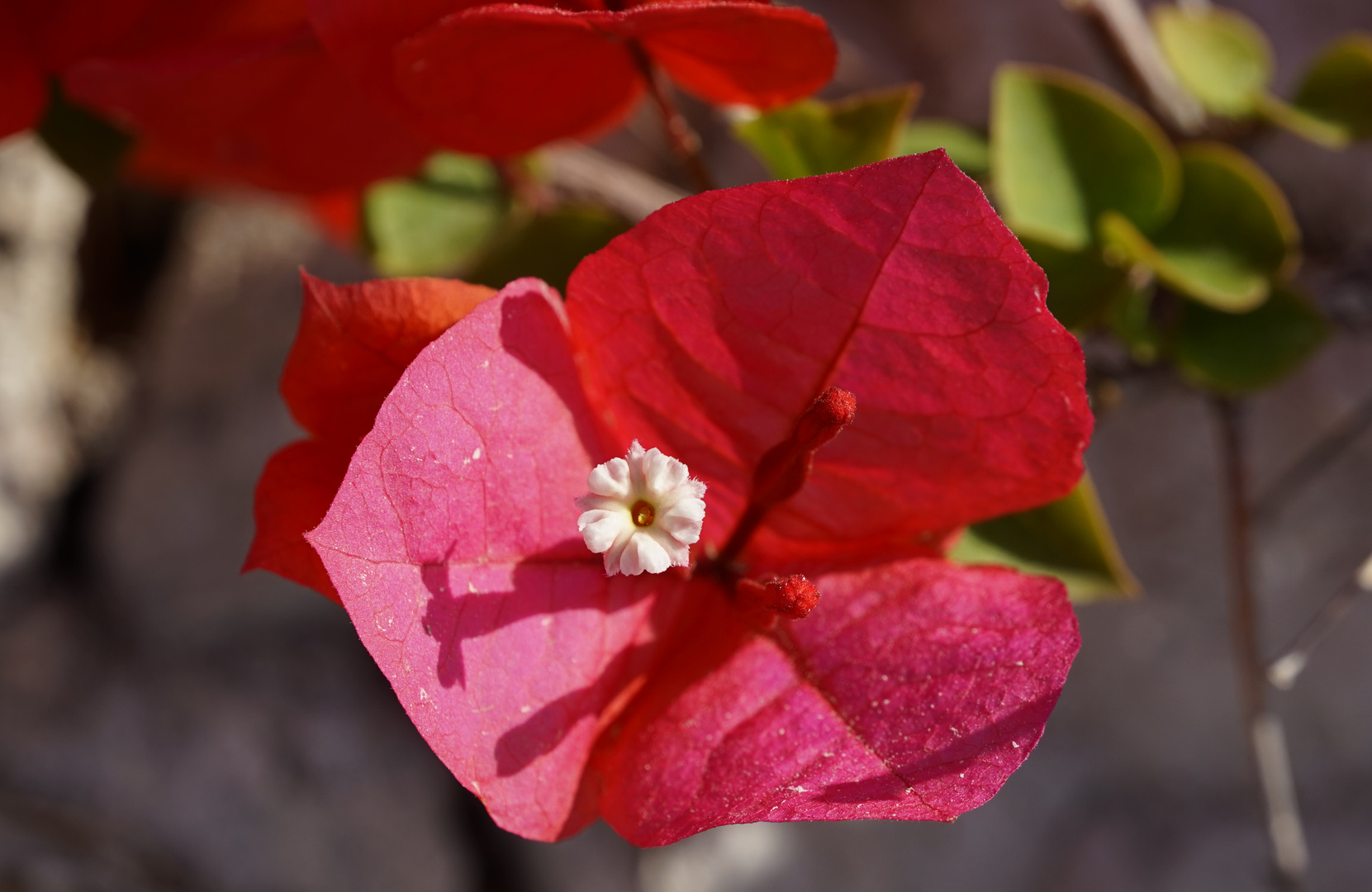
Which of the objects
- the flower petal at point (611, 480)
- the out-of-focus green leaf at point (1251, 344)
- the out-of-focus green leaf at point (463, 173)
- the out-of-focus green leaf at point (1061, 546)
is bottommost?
the out-of-focus green leaf at point (463, 173)

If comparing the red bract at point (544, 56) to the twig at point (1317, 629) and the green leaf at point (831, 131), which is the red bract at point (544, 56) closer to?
the green leaf at point (831, 131)

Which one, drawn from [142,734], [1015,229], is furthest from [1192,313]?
[142,734]

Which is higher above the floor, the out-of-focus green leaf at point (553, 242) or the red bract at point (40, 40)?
the red bract at point (40, 40)

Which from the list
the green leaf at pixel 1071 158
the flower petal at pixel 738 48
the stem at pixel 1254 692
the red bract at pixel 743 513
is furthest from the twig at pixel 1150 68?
the red bract at pixel 743 513

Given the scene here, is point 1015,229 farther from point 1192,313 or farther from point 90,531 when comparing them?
point 90,531

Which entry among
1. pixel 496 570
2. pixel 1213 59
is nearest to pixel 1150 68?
pixel 1213 59
